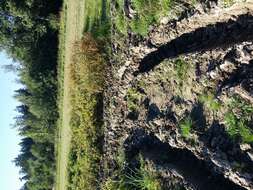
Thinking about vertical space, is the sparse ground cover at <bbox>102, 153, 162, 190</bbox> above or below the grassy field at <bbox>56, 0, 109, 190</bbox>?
below

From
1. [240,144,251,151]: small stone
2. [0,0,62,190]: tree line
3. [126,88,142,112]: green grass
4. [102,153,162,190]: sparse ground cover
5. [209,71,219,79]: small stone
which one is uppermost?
[0,0,62,190]: tree line

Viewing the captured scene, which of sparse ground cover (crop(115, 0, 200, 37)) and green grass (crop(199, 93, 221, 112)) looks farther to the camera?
sparse ground cover (crop(115, 0, 200, 37))

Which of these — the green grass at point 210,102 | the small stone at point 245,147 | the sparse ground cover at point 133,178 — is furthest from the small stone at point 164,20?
the small stone at point 245,147

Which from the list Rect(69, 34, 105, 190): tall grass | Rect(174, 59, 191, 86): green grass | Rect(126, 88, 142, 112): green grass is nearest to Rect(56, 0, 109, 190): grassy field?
Rect(69, 34, 105, 190): tall grass

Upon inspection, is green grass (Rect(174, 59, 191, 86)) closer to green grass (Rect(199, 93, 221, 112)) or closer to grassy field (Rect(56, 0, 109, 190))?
green grass (Rect(199, 93, 221, 112))

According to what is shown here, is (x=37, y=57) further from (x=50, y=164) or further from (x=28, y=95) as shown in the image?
(x=50, y=164)

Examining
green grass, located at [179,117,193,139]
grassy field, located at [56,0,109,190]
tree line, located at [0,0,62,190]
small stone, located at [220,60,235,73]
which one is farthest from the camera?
tree line, located at [0,0,62,190]

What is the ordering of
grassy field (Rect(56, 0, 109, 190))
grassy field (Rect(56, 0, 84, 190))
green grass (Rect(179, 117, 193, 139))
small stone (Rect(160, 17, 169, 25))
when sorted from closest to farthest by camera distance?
green grass (Rect(179, 117, 193, 139))
small stone (Rect(160, 17, 169, 25))
grassy field (Rect(56, 0, 109, 190))
grassy field (Rect(56, 0, 84, 190))

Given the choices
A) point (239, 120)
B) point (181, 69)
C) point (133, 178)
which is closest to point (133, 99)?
point (133, 178)
